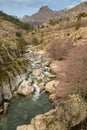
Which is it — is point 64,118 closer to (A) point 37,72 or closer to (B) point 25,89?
(B) point 25,89

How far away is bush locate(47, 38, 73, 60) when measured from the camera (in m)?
67.3

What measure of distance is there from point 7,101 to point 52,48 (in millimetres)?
34496

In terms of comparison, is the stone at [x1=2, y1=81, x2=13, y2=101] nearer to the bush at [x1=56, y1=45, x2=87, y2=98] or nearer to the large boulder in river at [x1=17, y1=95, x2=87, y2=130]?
the bush at [x1=56, y1=45, x2=87, y2=98]

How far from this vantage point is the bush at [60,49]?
67.3m

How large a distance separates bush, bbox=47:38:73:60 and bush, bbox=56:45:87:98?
29.4 meters

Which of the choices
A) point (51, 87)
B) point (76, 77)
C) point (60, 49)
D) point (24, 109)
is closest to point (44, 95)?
point (51, 87)

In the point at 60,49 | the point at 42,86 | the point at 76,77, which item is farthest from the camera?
the point at 60,49

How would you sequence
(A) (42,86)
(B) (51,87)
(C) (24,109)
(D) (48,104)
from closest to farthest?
(C) (24,109), (D) (48,104), (B) (51,87), (A) (42,86)

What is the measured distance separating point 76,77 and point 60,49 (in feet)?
114

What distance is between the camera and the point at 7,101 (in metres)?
39.2

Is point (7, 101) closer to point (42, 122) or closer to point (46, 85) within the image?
point (46, 85)

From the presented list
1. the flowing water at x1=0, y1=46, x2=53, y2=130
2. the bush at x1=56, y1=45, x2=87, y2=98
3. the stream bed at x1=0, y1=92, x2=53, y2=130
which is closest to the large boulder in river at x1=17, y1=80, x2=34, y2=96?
the flowing water at x1=0, y1=46, x2=53, y2=130

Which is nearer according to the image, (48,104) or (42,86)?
(48,104)

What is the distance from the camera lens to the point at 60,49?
223 ft
